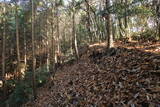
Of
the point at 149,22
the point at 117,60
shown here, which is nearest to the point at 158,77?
the point at 117,60

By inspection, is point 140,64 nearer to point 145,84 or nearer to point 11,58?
point 145,84

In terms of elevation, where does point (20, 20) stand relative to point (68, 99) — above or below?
above

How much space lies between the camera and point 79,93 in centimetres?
798

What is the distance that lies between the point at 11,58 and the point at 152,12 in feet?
68.4

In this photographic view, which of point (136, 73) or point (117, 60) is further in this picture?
point (117, 60)

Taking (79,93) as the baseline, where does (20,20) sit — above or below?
above

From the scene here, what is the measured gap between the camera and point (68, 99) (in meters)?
8.22

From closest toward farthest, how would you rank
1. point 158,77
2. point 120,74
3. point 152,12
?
point 158,77 → point 120,74 → point 152,12

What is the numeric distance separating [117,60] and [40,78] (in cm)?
975

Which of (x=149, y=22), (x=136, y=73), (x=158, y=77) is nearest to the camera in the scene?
(x=158, y=77)

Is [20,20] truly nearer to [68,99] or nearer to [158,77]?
[68,99]

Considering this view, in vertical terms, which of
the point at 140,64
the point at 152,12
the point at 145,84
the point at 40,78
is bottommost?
the point at 40,78

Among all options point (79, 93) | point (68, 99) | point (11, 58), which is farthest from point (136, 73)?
point (11, 58)

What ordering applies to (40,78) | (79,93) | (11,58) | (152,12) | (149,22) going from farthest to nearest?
1. (11,58)
2. (149,22)
3. (40,78)
4. (152,12)
5. (79,93)
